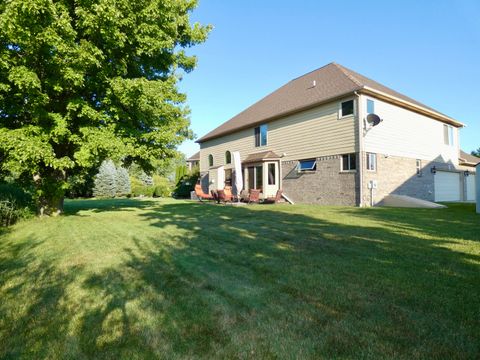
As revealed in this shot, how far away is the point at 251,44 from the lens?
62.1 ft

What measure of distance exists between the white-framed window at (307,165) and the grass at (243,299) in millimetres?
11840

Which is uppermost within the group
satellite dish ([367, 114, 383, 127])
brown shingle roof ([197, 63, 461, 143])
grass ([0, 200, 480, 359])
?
brown shingle roof ([197, 63, 461, 143])

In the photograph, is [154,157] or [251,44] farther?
[251,44]

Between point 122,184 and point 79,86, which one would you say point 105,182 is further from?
point 79,86

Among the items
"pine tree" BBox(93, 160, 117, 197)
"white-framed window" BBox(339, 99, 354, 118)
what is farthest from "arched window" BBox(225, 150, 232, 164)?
"pine tree" BBox(93, 160, 117, 197)

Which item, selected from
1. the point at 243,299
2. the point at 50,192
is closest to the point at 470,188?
the point at 243,299

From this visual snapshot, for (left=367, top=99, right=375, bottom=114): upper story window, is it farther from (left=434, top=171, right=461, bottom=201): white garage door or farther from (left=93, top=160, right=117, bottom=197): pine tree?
(left=93, top=160, right=117, bottom=197): pine tree

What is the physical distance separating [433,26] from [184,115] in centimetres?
1407

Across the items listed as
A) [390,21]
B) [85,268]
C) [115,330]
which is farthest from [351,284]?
[390,21]

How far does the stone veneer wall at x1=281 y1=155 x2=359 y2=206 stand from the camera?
625 inches

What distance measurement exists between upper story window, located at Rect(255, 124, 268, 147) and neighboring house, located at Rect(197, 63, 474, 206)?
0.26 ft

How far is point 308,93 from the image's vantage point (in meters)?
19.9

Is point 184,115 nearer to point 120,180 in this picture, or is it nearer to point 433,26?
point 433,26

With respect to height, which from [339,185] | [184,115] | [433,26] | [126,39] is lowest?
[339,185]
